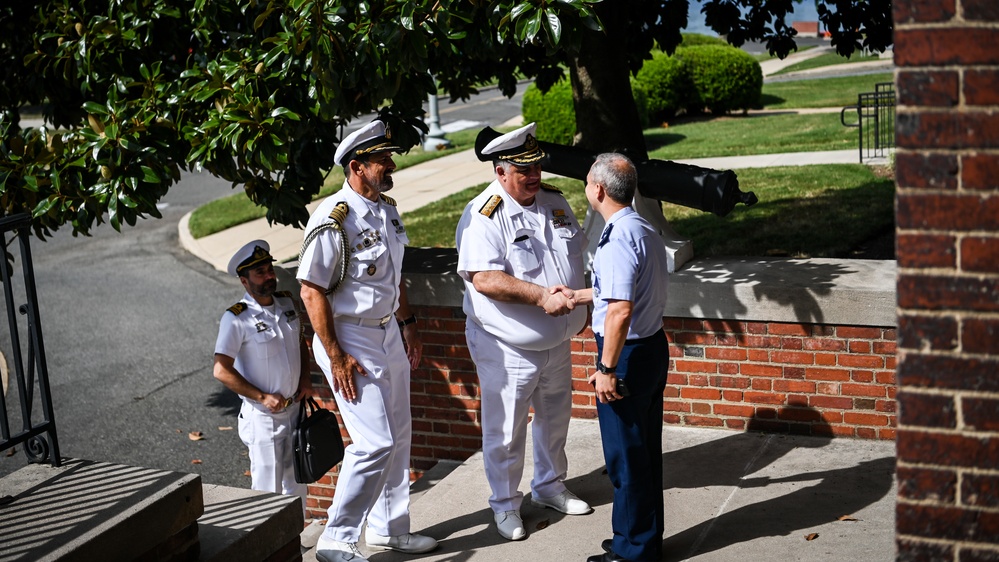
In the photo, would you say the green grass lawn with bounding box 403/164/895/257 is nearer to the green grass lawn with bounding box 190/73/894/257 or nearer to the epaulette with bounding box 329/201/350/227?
the green grass lawn with bounding box 190/73/894/257

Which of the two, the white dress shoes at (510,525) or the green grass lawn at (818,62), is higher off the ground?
the green grass lawn at (818,62)

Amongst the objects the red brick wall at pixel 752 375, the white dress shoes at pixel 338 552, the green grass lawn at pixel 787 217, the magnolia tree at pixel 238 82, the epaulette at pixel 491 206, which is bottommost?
the white dress shoes at pixel 338 552

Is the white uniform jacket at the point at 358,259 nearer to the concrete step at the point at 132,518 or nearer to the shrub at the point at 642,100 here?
the concrete step at the point at 132,518

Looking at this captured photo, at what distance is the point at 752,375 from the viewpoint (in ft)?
19.4

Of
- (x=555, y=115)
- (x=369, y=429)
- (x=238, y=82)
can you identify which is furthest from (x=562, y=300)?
(x=555, y=115)

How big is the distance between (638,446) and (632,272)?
74cm

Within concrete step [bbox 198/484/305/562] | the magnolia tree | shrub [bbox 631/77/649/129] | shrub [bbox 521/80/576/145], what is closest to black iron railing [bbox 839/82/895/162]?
shrub [bbox 631/77/649/129]

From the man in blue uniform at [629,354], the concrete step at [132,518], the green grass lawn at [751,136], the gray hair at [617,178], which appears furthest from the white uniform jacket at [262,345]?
the green grass lawn at [751,136]

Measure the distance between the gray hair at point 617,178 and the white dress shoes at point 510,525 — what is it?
5.32 feet

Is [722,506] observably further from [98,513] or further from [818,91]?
[818,91]

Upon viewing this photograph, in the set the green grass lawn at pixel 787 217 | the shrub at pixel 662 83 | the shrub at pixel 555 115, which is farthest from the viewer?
the shrub at pixel 662 83

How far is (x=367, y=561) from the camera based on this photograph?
4750 mm

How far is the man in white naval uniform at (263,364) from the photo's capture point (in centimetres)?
538

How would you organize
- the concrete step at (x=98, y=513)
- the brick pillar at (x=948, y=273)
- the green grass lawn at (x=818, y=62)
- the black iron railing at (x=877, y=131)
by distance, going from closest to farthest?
1. the brick pillar at (x=948, y=273)
2. the concrete step at (x=98, y=513)
3. the black iron railing at (x=877, y=131)
4. the green grass lawn at (x=818, y=62)
